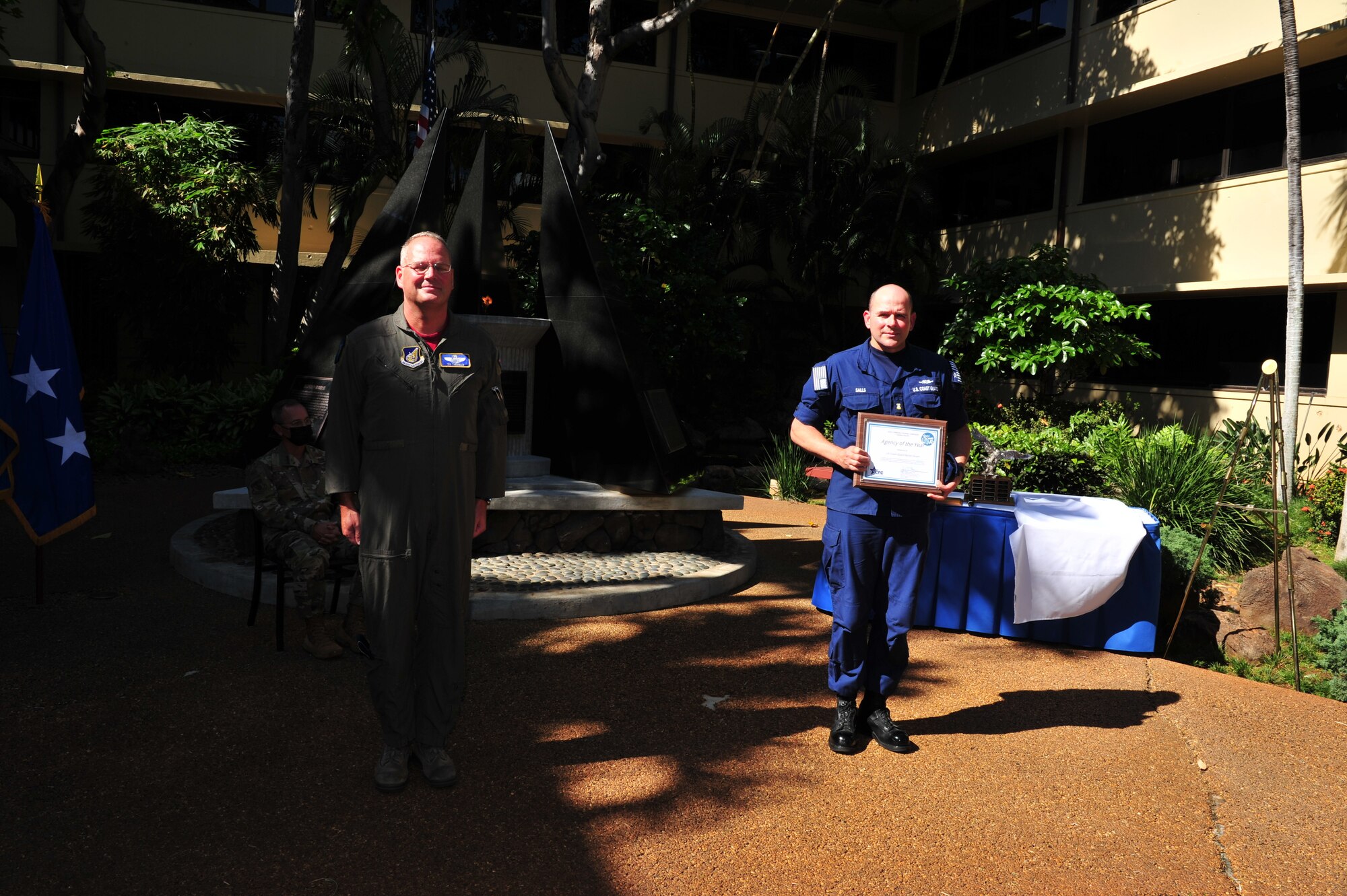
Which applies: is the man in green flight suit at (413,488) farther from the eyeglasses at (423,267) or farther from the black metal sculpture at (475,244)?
the black metal sculpture at (475,244)

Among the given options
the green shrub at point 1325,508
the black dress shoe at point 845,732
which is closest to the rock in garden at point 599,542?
the black dress shoe at point 845,732

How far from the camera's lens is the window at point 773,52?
744 inches

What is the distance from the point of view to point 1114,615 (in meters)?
5.99

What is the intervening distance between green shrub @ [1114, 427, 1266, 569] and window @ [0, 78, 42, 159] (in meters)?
16.8

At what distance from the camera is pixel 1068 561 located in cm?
584

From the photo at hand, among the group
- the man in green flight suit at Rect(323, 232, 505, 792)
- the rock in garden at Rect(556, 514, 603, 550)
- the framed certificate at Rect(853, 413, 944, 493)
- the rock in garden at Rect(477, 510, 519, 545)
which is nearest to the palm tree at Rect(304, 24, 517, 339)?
the rock in garden at Rect(477, 510, 519, 545)

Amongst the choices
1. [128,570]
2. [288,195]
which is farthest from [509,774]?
[288,195]

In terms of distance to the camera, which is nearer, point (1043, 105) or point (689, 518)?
point (689, 518)

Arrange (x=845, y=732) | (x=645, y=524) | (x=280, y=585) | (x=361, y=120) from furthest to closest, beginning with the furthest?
(x=361, y=120), (x=645, y=524), (x=280, y=585), (x=845, y=732)

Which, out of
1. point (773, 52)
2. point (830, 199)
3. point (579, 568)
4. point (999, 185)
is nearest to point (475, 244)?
point (579, 568)

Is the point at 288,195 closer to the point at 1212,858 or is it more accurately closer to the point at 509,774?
the point at 509,774

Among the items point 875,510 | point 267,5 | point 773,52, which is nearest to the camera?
point 875,510

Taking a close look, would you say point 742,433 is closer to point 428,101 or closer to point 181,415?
point 428,101

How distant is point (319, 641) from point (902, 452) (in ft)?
10.3
